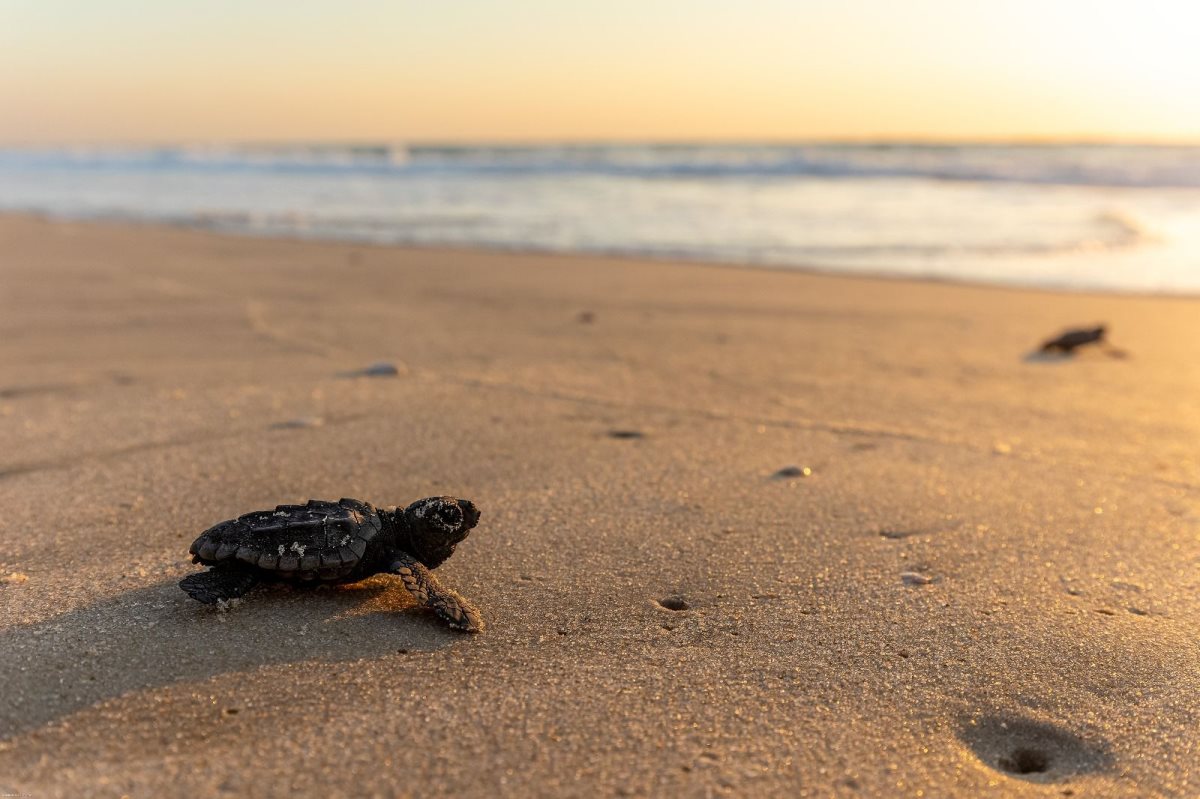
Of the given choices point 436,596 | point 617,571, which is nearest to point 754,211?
point 617,571

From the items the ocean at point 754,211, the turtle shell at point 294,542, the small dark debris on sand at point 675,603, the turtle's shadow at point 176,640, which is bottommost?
the small dark debris on sand at point 675,603

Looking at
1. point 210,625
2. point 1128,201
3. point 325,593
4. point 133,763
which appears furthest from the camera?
point 1128,201

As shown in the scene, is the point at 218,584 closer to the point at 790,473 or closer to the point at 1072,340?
the point at 790,473

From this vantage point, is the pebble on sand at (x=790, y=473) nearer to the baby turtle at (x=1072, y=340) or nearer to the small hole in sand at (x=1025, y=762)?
the small hole in sand at (x=1025, y=762)

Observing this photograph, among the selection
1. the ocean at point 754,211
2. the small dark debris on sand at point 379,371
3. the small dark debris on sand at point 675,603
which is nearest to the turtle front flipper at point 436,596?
the small dark debris on sand at point 675,603

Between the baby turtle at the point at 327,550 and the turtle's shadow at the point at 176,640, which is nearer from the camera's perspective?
the turtle's shadow at the point at 176,640

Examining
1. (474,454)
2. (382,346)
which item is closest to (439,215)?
(382,346)

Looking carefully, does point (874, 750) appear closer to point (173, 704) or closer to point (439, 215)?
point (173, 704)
